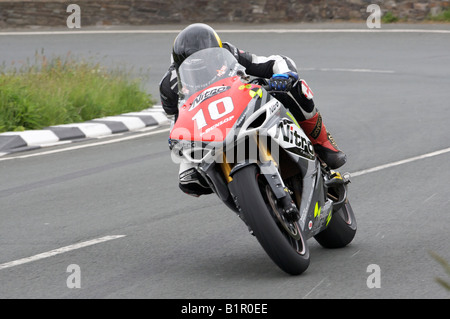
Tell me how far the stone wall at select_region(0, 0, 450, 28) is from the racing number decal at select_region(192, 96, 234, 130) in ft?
79.1

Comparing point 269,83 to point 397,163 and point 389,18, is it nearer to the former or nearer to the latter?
point 397,163

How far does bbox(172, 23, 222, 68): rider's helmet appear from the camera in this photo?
21.4 ft

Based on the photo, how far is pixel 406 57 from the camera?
77.6ft

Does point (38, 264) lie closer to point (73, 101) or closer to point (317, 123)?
point (317, 123)

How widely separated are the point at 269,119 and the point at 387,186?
12.9 ft

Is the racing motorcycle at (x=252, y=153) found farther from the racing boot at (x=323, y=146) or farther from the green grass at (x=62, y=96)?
the green grass at (x=62, y=96)

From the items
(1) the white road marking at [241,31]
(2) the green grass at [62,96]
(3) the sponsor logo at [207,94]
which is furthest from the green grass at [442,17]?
(3) the sponsor logo at [207,94]

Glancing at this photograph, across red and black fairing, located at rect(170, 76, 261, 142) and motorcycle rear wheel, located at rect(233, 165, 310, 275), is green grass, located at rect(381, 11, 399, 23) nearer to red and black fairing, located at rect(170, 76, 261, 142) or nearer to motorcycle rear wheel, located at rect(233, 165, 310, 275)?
red and black fairing, located at rect(170, 76, 261, 142)

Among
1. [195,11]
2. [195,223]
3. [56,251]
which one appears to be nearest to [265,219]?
[56,251]

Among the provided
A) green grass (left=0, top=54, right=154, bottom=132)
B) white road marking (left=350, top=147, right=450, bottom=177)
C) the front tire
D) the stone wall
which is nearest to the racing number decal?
the front tire

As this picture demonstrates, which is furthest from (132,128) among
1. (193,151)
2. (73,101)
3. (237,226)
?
(193,151)

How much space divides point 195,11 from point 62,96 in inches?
645

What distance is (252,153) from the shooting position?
6.08 metres

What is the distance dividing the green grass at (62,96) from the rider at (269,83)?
733cm
